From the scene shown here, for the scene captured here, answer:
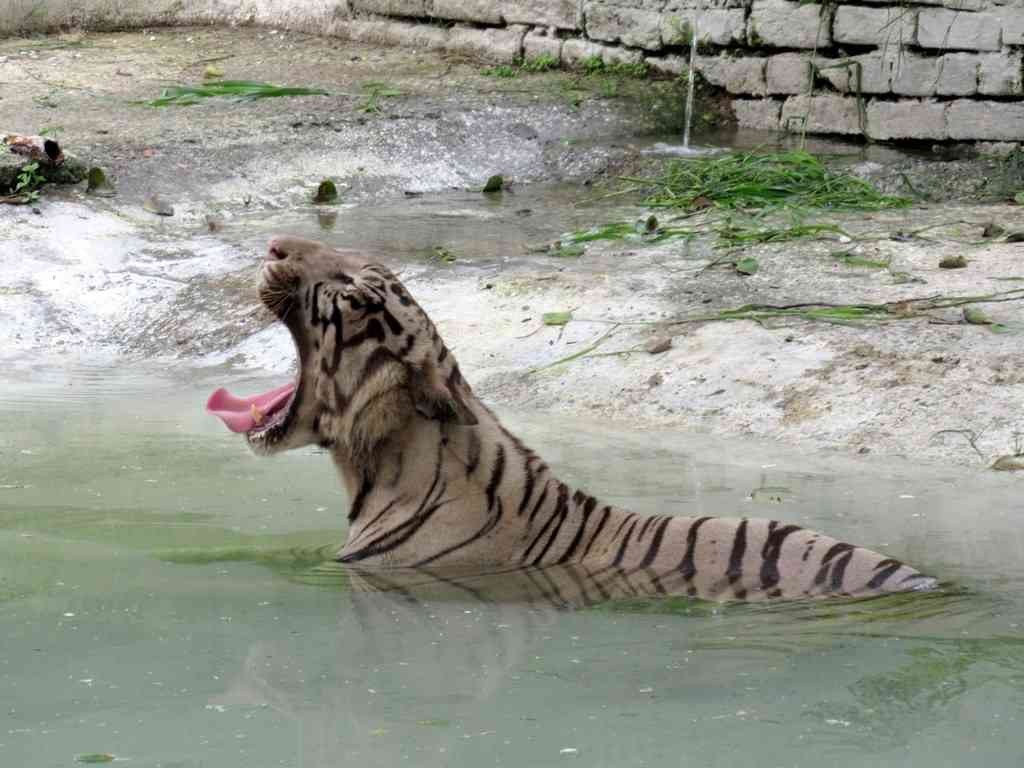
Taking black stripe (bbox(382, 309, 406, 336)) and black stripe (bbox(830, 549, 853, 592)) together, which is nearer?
black stripe (bbox(830, 549, 853, 592))

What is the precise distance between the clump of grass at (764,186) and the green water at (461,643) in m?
3.73

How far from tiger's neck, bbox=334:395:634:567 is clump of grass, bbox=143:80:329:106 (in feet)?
→ 24.0

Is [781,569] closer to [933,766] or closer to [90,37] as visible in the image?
[933,766]

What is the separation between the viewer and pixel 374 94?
11.3 meters

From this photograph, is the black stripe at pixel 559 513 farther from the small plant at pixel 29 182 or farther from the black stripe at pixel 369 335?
the small plant at pixel 29 182

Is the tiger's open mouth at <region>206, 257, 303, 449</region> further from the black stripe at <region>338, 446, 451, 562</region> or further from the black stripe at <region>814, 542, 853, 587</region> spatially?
the black stripe at <region>814, 542, 853, 587</region>

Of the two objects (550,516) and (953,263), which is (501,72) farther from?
(550,516)

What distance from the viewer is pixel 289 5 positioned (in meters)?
14.0

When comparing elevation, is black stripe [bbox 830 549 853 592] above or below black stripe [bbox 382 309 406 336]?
below

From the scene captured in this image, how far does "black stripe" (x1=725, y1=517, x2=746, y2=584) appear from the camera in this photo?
4035 millimetres

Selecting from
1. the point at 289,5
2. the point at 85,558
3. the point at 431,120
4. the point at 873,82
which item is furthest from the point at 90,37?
the point at 85,558

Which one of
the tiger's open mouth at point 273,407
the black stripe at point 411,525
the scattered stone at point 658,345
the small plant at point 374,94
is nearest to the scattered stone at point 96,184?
the small plant at point 374,94

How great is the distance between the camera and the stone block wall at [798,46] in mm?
10445

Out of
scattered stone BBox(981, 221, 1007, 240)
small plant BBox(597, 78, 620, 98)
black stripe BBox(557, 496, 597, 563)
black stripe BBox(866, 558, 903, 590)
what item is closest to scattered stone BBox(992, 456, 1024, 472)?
black stripe BBox(866, 558, 903, 590)
